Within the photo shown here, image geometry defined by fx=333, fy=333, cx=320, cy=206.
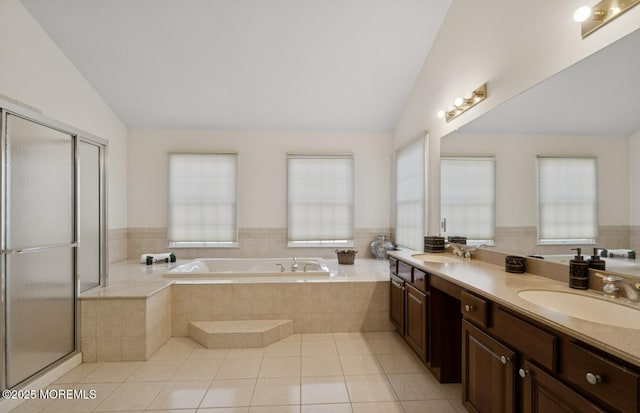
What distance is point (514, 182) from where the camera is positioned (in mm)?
2260

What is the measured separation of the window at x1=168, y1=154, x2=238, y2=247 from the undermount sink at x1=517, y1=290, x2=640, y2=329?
4184mm

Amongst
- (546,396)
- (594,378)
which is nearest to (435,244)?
(546,396)

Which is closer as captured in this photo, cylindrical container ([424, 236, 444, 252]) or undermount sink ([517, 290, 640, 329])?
undermount sink ([517, 290, 640, 329])

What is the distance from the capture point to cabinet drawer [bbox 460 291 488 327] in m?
1.69

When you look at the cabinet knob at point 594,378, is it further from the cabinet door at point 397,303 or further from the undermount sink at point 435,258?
the cabinet door at point 397,303

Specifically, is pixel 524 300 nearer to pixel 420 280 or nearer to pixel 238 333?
pixel 420 280

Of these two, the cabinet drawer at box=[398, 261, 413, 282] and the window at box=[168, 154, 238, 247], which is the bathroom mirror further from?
the window at box=[168, 154, 238, 247]

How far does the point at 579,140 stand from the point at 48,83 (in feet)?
15.4

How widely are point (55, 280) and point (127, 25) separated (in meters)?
2.61

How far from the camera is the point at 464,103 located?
290 cm

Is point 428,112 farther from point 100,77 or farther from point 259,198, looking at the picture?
point 100,77

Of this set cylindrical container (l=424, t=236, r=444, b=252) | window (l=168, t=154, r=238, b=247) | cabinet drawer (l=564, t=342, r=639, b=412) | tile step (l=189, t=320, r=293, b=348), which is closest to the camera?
cabinet drawer (l=564, t=342, r=639, b=412)

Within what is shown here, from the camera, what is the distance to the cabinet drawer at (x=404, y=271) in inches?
111

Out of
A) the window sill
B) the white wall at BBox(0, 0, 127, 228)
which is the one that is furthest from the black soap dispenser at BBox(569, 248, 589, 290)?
the white wall at BBox(0, 0, 127, 228)
